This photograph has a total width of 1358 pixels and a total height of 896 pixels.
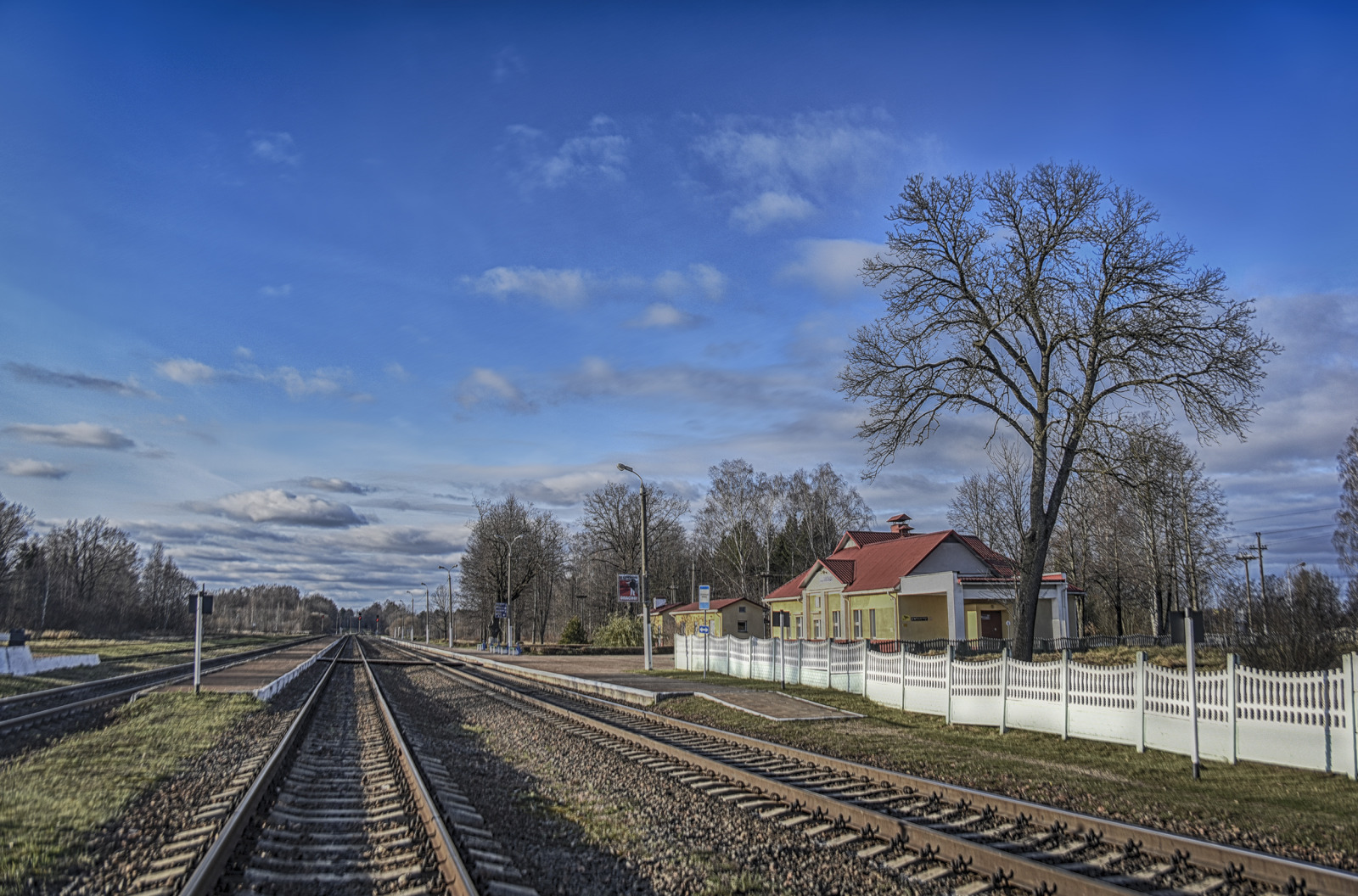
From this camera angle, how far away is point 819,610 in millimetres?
45250

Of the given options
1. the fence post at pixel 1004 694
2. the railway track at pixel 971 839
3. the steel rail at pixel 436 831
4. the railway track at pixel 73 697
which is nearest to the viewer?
the steel rail at pixel 436 831

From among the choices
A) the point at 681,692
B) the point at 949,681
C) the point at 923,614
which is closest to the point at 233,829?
the point at 949,681

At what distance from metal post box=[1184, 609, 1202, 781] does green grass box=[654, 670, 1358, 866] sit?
0.72 feet

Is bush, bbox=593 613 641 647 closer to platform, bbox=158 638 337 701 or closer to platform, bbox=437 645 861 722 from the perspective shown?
platform, bbox=437 645 861 722

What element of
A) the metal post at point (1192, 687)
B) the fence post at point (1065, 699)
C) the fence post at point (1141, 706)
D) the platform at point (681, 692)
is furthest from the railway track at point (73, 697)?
the metal post at point (1192, 687)

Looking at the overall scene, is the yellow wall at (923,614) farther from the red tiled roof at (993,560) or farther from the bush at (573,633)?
the bush at (573,633)

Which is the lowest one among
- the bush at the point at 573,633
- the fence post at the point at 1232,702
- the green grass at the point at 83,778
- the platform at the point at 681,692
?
the bush at the point at 573,633

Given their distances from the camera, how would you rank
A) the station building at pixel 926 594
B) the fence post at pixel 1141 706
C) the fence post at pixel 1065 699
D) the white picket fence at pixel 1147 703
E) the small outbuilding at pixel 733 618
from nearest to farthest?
the white picket fence at pixel 1147 703
the fence post at pixel 1141 706
the fence post at pixel 1065 699
the station building at pixel 926 594
the small outbuilding at pixel 733 618

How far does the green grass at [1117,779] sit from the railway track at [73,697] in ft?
47.8

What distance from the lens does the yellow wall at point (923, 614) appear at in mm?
38375

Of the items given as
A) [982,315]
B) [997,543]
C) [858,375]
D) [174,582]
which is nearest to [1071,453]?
[982,315]

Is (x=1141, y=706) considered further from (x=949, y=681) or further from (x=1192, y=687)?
(x=949, y=681)

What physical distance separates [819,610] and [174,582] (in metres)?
123

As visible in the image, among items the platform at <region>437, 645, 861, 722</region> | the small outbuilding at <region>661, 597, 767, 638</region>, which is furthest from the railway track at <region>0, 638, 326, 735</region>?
the small outbuilding at <region>661, 597, 767, 638</region>
